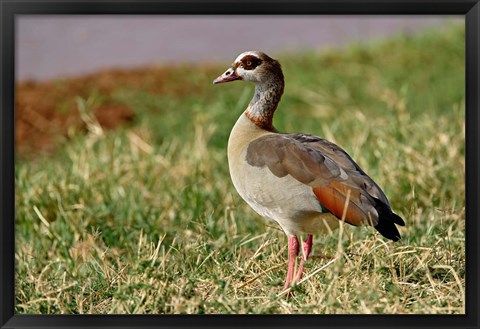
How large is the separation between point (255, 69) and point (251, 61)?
4 cm

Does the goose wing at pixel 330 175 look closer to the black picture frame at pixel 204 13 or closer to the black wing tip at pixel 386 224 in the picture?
the black wing tip at pixel 386 224

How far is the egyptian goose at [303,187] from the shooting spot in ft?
11.6

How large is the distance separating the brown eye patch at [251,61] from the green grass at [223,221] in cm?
75

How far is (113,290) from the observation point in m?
3.71

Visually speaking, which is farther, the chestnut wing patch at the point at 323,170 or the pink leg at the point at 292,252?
the pink leg at the point at 292,252

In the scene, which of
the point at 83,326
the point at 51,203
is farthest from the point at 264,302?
the point at 51,203

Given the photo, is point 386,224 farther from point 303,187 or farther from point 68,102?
point 68,102

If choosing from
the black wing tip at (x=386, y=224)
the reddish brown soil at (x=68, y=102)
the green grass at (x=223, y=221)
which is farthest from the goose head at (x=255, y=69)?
the reddish brown soil at (x=68, y=102)

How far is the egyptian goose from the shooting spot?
353 cm

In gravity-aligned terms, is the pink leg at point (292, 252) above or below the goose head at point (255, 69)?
below

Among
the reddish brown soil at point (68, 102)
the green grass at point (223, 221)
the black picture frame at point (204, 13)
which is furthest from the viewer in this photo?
the reddish brown soil at point (68, 102)

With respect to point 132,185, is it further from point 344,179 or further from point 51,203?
point 344,179

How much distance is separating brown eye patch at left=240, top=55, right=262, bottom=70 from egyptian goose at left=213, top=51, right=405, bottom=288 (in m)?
0.32

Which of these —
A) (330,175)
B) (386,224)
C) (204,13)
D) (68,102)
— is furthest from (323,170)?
(68,102)
